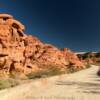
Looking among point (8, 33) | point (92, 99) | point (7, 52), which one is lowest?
point (92, 99)

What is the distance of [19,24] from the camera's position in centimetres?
3003

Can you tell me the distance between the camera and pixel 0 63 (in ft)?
87.8

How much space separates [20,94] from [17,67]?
1369cm

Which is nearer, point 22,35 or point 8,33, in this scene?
point 8,33

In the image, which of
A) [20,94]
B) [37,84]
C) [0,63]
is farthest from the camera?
[0,63]

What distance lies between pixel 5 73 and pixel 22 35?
18.3ft

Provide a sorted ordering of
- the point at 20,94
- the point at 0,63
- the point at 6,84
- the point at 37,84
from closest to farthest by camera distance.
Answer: the point at 20,94, the point at 6,84, the point at 37,84, the point at 0,63

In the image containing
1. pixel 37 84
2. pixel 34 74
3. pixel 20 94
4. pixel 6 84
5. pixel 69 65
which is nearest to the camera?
pixel 20 94

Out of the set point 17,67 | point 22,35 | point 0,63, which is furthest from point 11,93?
point 22,35

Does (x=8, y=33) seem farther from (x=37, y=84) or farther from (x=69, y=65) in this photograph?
(x=69, y=65)

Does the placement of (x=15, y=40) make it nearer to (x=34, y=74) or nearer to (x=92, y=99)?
(x=34, y=74)

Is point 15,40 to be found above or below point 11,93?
above

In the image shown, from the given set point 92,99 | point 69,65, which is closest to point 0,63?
point 92,99

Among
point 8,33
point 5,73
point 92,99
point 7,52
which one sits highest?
point 8,33
